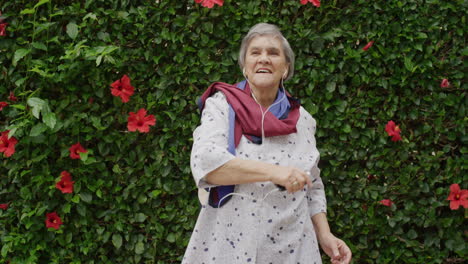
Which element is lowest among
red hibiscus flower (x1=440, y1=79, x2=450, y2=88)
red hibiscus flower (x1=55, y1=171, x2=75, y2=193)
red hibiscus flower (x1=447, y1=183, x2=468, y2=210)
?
red hibiscus flower (x1=55, y1=171, x2=75, y2=193)

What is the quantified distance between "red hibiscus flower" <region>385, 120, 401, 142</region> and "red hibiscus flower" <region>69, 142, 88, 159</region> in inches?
67.4

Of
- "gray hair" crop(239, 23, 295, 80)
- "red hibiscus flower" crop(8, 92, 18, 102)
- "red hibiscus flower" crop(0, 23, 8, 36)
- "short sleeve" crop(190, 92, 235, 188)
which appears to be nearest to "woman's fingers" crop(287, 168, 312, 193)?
"short sleeve" crop(190, 92, 235, 188)

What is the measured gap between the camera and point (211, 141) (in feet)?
5.39

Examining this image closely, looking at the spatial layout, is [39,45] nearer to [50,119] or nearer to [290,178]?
[50,119]

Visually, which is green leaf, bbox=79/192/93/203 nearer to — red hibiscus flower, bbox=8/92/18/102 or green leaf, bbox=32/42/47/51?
red hibiscus flower, bbox=8/92/18/102

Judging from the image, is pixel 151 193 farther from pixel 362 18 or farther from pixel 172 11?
pixel 362 18

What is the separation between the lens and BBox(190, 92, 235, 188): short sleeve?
5.16 ft

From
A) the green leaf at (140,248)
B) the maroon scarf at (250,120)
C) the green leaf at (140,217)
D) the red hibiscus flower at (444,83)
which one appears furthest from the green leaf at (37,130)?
the red hibiscus flower at (444,83)

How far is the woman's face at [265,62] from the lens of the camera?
1849mm

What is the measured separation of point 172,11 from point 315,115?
100 cm

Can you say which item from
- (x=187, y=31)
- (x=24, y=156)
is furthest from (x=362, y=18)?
(x=24, y=156)

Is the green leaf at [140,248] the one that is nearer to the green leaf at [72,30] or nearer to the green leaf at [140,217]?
the green leaf at [140,217]

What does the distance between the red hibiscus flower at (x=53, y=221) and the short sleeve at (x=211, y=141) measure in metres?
1.44

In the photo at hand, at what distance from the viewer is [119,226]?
2781 mm
